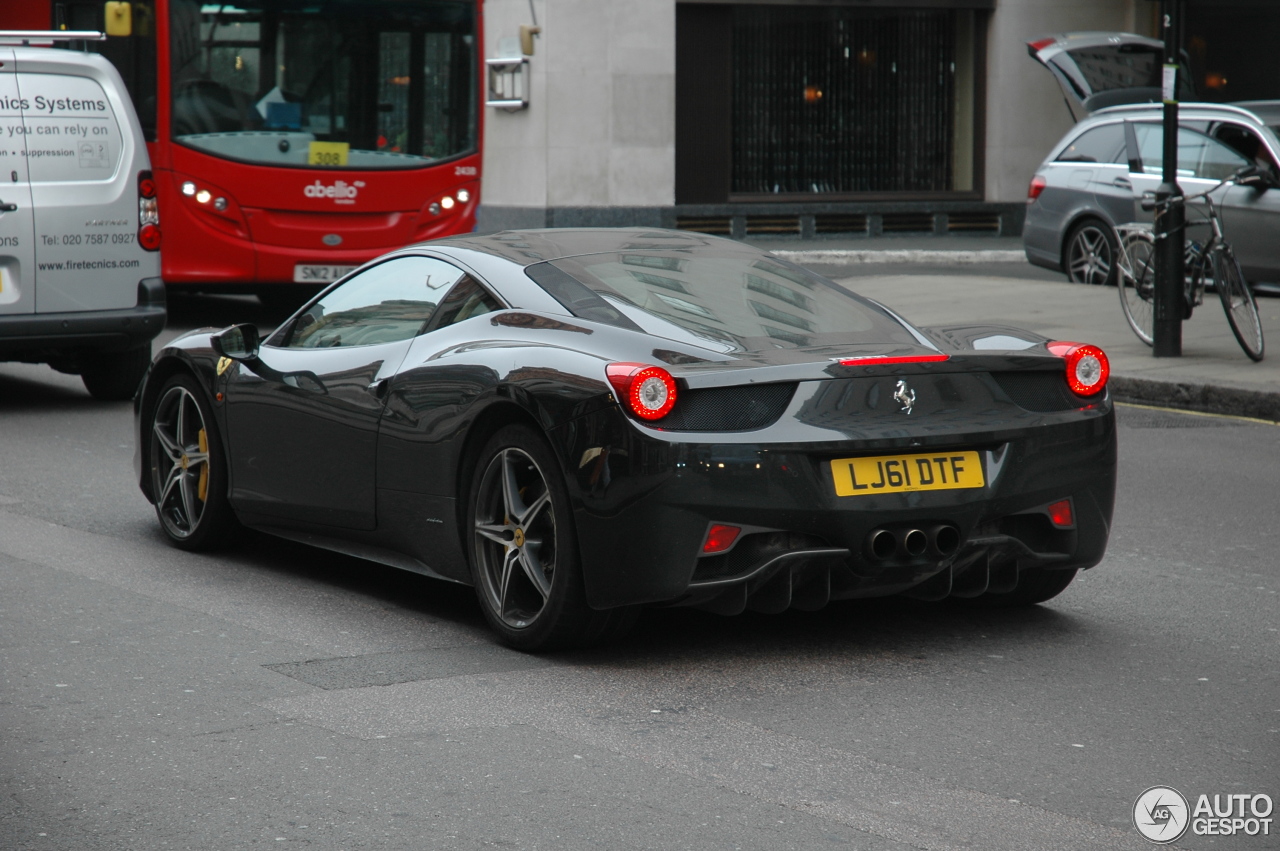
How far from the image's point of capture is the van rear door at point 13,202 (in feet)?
34.0

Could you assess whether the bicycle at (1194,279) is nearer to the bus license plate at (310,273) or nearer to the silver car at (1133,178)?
the silver car at (1133,178)

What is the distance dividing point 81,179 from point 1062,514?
7.13 m

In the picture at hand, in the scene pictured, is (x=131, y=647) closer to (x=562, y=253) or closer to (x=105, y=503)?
(x=562, y=253)

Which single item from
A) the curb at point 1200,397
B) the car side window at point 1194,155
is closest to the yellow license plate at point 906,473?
the curb at point 1200,397

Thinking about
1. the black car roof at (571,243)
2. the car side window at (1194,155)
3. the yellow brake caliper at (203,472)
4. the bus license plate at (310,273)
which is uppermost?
the car side window at (1194,155)

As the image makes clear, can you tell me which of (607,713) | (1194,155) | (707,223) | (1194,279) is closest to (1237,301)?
(1194,279)

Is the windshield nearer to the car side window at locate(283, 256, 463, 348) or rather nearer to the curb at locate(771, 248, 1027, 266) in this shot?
the curb at locate(771, 248, 1027, 266)

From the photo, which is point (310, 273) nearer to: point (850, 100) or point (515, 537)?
point (515, 537)

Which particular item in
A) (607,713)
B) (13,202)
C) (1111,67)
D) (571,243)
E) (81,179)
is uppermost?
(1111,67)

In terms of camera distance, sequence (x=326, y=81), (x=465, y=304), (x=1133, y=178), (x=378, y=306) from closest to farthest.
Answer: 1. (x=465, y=304)
2. (x=378, y=306)
3. (x=326, y=81)
4. (x=1133, y=178)

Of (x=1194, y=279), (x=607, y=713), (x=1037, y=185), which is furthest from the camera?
(x=1037, y=185)

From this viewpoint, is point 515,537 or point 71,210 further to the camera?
point 71,210

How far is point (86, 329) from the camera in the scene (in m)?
10.6

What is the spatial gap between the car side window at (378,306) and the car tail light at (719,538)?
1.46 metres
